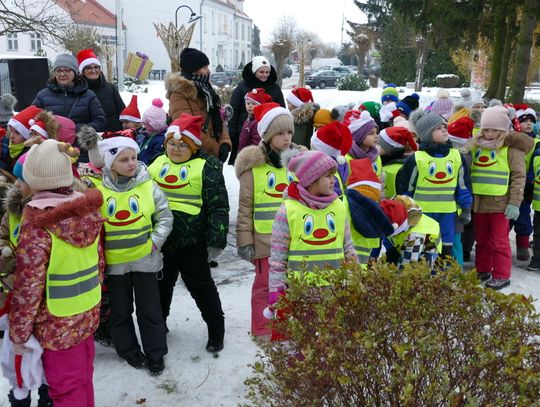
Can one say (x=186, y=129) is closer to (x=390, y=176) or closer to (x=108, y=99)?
(x=390, y=176)

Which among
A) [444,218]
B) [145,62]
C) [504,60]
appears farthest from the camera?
[504,60]

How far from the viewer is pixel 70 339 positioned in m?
2.98

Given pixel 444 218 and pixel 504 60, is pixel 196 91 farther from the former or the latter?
pixel 504 60

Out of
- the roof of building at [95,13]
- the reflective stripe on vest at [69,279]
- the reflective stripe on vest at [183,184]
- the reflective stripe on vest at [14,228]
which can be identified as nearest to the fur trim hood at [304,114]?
the reflective stripe on vest at [183,184]

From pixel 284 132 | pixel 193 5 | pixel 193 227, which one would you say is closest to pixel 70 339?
pixel 193 227

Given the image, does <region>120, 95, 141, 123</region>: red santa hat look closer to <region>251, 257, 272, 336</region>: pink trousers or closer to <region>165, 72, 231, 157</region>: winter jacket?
<region>165, 72, 231, 157</region>: winter jacket

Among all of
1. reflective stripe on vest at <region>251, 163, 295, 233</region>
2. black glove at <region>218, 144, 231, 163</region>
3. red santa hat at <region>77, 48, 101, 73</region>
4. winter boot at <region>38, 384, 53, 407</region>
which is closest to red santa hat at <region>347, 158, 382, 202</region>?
reflective stripe on vest at <region>251, 163, 295, 233</region>

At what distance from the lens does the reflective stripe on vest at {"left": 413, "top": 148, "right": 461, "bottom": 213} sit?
510cm

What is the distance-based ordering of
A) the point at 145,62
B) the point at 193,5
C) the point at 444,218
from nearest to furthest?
1. the point at 444,218
2. the point at 145,62
3. the point at 193,5

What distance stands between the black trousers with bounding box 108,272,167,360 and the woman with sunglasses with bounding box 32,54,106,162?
243 cm

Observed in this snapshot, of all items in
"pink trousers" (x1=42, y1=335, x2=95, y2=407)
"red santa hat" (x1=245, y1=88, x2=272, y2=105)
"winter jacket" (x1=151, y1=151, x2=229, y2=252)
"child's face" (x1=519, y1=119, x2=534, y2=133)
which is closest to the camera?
"pink trousers" (x1=42, y1=335, x2=95, y2=407)

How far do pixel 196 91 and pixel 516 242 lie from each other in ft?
14.4

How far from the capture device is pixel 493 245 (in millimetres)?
5809

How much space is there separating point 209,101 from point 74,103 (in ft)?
5.00
